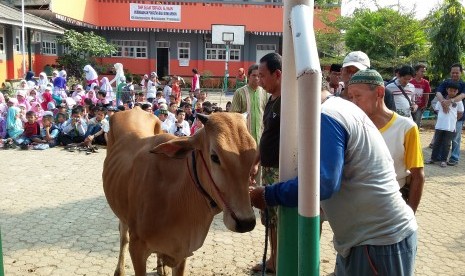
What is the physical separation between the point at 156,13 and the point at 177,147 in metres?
26.6

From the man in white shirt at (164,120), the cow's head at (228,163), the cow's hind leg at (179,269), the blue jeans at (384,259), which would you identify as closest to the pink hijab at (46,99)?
the man in white shirt at (164,120)

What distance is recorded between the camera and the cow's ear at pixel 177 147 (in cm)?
287

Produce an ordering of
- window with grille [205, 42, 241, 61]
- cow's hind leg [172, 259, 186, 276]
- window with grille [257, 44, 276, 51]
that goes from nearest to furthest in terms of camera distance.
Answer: cow's hind leg [172, 259, 186, 276]
window with grille [205, 42, 241, 61]
window with grille [257, 44, 276, 51]

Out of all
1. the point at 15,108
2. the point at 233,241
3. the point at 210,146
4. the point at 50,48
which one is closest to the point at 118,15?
the point at 50,48

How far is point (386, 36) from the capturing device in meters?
19.8

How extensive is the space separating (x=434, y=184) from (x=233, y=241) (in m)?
4.50

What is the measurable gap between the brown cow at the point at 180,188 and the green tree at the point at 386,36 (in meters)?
17.5

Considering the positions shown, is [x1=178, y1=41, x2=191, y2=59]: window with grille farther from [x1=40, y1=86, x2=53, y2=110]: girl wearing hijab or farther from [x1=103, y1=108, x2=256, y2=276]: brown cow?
[x1=103, y1=108, x2=256, y2=276]: brown cow

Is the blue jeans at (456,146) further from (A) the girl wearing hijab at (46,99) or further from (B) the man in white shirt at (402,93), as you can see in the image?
(A) the girl wearing hijab at (46,99)

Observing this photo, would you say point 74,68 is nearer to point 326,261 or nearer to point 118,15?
point 118,15

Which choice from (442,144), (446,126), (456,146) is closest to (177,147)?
(446,126)

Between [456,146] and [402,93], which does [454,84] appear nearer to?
[456,146]

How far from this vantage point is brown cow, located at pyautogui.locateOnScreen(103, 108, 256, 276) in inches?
96.3

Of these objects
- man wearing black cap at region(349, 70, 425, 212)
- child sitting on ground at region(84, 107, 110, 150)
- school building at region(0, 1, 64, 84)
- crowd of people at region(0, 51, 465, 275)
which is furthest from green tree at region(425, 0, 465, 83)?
school building at region(0, 1, 64, 84)
